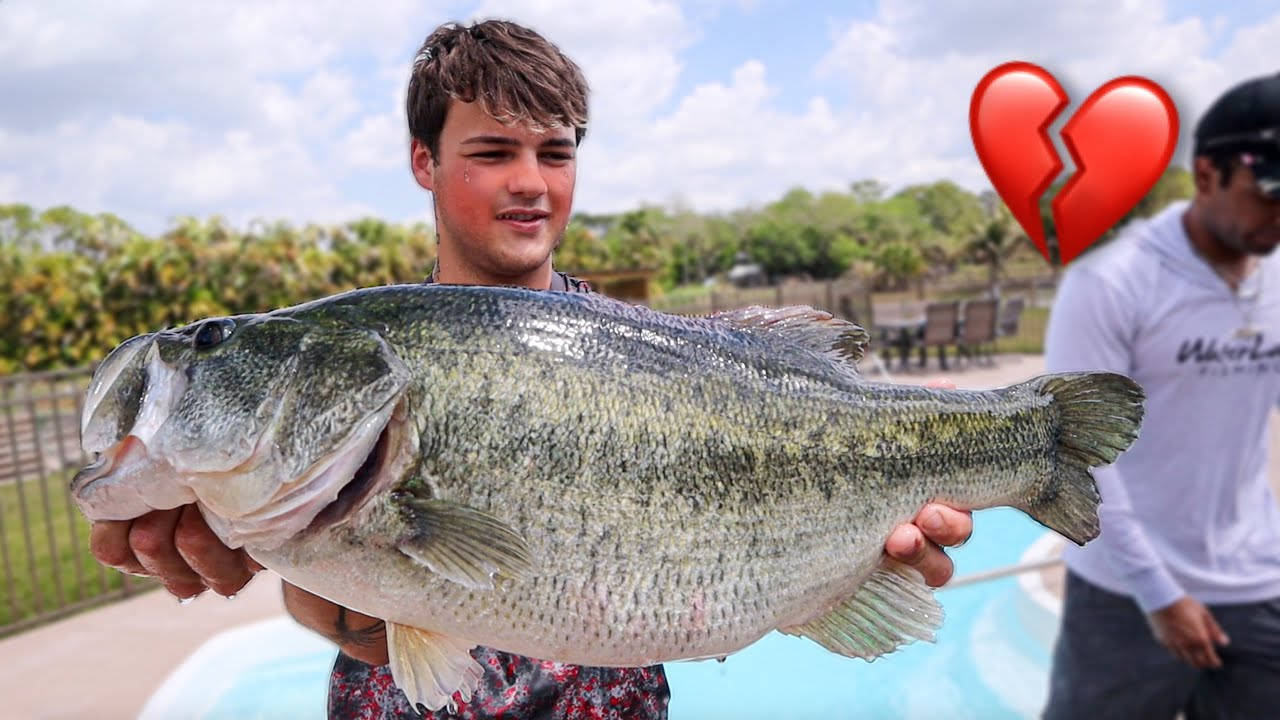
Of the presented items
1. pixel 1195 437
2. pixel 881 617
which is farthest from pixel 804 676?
pixel 881 617

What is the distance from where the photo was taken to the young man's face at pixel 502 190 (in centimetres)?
202

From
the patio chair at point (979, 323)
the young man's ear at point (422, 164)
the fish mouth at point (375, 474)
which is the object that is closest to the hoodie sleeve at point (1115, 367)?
the young man's ear at point (422, 164)

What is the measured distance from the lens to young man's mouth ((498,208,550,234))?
6.63 feet

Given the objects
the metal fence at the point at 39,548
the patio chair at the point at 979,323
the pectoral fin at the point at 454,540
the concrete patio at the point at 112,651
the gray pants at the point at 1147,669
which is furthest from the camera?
the patio chair at the point at 979,323

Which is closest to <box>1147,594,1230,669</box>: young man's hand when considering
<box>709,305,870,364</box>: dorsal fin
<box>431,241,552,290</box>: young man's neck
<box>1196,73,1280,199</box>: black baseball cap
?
<box>1196,73,1280,199</box>: black baseball cap

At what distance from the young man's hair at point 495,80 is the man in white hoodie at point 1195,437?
2255 millimetres

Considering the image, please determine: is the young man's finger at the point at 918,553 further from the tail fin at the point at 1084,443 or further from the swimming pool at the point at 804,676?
the swimming pool at the point at 804,676

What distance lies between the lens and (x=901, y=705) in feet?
23.1

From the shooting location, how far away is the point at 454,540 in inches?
56.2

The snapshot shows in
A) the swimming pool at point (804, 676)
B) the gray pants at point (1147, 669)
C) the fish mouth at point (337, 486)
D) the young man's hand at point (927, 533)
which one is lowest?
the swimming pool at point (804, 676)

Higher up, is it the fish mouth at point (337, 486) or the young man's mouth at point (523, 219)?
the young man's mouth at point (523, 219)

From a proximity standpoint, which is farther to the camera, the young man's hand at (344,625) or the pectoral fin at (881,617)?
the young man's hand at (344,625)

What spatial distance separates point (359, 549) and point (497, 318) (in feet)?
1.40

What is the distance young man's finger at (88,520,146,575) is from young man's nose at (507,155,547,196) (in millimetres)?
979
